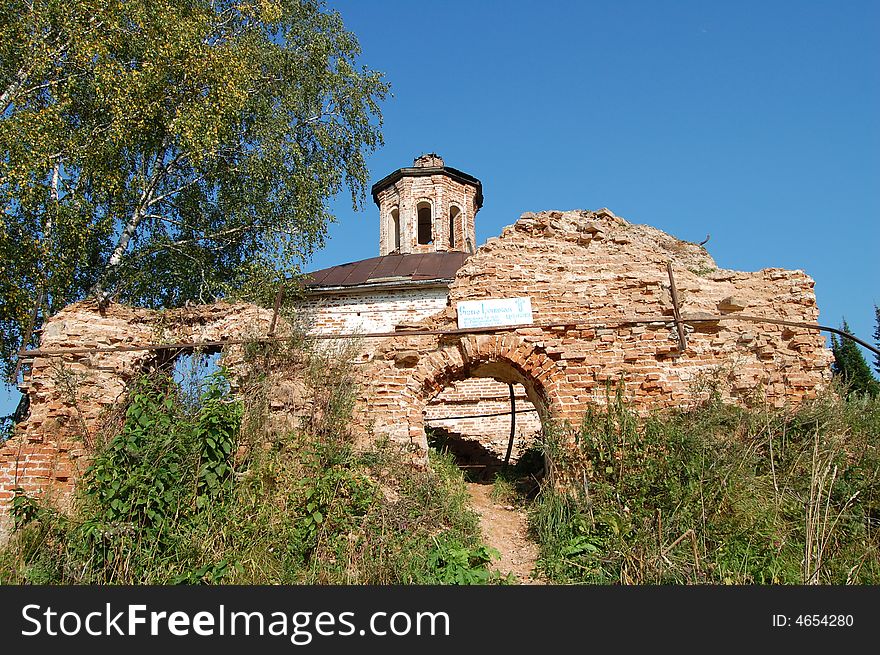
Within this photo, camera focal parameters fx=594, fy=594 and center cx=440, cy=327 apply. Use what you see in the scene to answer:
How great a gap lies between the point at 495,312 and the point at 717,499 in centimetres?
277

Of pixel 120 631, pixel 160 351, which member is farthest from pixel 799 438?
pixel 160 351

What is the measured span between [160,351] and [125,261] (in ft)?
14.0

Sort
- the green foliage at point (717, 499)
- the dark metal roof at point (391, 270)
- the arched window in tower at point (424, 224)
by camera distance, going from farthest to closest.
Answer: the arched window in tower at point (424, 224)
the dark metal roof at point (391, 270)
the green foliage at point (717, 499)

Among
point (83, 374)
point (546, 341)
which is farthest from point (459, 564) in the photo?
point (83, 374)

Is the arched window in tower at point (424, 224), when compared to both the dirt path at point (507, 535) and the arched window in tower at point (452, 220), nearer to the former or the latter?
the arched window in tower at point (452, 220)

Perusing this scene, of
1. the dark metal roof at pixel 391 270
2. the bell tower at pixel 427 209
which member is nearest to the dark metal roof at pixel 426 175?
the bell tower at pixel 427 209

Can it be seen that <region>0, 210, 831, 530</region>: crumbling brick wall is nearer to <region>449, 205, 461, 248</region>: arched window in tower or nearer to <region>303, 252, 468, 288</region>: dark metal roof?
<region>303, 252, 468, 288</region>: dark metal roof

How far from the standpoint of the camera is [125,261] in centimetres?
1027

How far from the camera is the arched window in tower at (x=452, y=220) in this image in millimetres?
20000

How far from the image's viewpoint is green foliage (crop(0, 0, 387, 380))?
880cm

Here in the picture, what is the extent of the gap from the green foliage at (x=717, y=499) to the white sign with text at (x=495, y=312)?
1.32 meters

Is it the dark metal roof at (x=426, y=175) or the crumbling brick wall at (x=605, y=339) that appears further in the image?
the dark metal roof at (x=426, y=175)

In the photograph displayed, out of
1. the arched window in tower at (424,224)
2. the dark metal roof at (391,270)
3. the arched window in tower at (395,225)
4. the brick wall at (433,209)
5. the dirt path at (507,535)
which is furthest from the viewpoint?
the arched window in tower at (395,225)

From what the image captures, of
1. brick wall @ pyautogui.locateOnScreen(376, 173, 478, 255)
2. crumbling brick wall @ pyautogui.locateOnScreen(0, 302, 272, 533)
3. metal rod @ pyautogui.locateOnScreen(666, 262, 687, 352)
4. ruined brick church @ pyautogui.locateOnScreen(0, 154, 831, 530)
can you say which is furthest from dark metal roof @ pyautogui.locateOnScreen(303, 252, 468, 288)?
metal rod @ pyautogui.locateOnScreen(666, 262, 687, 352)
